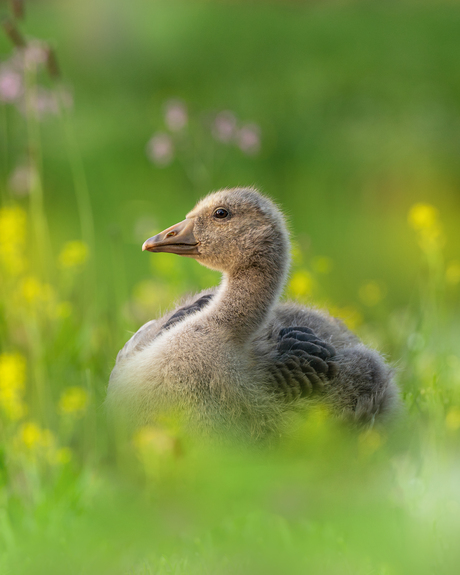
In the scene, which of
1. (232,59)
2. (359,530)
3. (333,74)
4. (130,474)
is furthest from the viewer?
(232,59)

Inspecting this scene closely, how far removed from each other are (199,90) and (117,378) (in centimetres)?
689

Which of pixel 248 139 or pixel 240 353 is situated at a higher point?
pixel 248 139

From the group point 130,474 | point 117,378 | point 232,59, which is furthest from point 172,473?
point 232,59

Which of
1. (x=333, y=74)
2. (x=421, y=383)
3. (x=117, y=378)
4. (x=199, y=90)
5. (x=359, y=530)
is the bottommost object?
(x=359, y=530)

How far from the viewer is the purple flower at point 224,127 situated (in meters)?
3.45

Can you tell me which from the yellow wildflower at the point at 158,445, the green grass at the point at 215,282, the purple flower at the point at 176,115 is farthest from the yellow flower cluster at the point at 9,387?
the yellow wildflower at the point at 158,445

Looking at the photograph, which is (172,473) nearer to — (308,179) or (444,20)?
(308,179)

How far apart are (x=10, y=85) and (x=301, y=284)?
1.51 metres

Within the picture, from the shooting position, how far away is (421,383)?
Result: 2432 millimetres

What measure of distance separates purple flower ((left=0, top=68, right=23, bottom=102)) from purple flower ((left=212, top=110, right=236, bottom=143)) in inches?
36.7

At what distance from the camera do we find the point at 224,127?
346 cm

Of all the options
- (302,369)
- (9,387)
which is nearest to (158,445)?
(302,369)

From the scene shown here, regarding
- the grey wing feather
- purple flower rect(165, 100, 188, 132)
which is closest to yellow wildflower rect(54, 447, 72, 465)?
the grey wing feather

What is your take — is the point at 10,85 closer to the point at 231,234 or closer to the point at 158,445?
the point at 231,234
